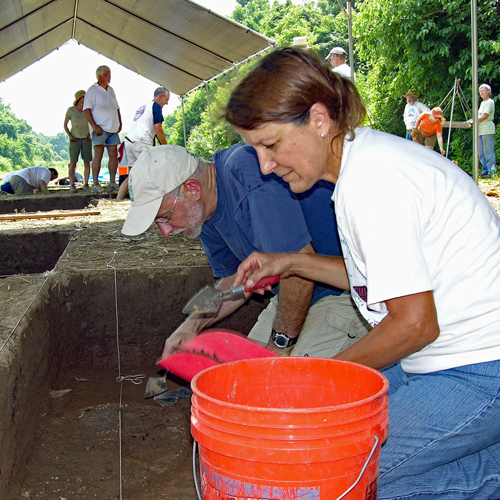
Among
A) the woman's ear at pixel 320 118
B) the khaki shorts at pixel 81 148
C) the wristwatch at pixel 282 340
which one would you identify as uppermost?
the khaki shorts at pixel 81 148

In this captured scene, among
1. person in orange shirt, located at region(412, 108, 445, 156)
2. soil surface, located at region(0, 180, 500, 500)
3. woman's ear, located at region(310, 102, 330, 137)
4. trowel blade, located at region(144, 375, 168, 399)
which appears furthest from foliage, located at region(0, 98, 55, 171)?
woman's ear, located at region(310, 102, 330, 137)

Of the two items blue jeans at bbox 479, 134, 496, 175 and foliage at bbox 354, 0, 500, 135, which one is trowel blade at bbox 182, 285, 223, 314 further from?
foliage at bbox 354, 0, 500, 135

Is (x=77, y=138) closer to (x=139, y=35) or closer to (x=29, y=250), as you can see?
(x=139, y=35)

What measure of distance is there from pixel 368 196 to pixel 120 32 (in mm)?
11553

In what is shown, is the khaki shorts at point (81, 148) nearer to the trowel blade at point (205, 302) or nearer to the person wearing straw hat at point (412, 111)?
the person wearing straw hat at point (412, 111)

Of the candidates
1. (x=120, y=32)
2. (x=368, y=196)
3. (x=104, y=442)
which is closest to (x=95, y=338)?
(x=104, y=442)

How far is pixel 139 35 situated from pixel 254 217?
10036mm

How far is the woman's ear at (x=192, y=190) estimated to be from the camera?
2426mm

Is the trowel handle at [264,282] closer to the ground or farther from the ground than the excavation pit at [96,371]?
farther from the ground

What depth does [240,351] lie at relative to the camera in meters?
1.96

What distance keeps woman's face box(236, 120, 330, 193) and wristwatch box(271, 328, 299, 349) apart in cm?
104

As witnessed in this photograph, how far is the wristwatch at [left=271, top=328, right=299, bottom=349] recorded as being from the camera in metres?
2.43

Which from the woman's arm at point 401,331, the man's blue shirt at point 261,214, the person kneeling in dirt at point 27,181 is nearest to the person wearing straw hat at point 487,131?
the man's blue shirt at point 261,214

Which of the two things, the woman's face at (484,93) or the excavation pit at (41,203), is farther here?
the woman's face at (484,93)
